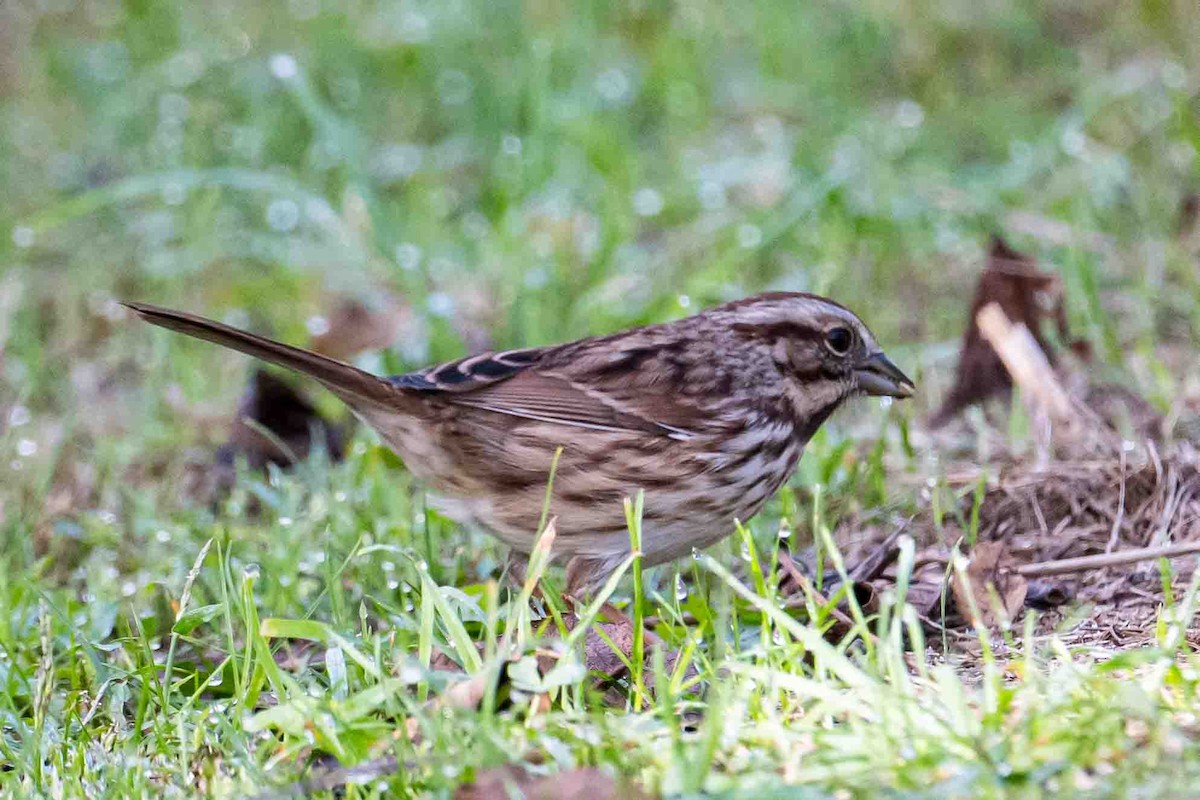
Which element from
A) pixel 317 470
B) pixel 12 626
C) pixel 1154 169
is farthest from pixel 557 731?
pixel 1154 169

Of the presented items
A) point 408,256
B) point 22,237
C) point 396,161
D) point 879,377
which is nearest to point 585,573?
point 879,377

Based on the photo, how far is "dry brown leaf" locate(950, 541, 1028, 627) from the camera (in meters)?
3.92

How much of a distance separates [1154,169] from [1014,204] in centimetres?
67

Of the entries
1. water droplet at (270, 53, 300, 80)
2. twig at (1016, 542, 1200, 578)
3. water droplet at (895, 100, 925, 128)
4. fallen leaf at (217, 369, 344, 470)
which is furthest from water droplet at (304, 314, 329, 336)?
twig at (1016, 542, 1200, 578)

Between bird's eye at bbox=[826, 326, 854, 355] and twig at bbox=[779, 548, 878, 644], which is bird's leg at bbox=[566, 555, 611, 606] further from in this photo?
bird's eye at bbox=[826, 326, 854, 355]

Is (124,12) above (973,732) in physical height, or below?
above

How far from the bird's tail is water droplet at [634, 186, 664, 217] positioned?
301cm

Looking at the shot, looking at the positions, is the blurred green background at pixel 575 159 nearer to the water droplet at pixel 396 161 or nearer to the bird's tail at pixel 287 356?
the water droplet at pixel 396 161

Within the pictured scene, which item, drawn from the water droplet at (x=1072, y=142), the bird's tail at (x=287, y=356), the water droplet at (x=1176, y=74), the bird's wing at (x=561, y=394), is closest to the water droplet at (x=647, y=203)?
the water droplet at (x=1072, y=142)

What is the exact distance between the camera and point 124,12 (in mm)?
9477

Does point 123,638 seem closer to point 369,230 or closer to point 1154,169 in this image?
point 369,230

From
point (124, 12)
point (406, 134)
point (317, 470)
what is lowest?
point (317, 470)

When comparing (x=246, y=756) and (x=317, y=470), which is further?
(x=317, y=470)

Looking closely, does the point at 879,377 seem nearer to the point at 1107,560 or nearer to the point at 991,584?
the point at 991,584
